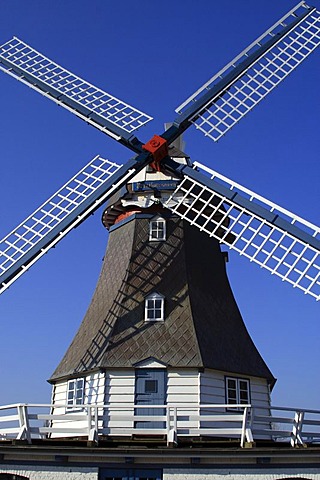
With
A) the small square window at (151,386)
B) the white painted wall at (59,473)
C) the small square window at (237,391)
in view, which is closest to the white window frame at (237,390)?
the small square window at (237,391)

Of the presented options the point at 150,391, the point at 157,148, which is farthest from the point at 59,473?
the point at 157,148

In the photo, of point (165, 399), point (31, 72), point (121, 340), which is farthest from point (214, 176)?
point (31, 72)

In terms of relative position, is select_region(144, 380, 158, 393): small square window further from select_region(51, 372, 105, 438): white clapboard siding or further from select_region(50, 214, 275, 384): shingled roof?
select_region(51, 372, 105, 438): white clapboard siding

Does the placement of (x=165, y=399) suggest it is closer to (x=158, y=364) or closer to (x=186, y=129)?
(x=158, y=364)

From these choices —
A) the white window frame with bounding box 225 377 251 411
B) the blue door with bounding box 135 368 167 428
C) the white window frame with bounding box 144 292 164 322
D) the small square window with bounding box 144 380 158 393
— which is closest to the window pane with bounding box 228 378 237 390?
the white window frame with bounding box 225 377 251 411

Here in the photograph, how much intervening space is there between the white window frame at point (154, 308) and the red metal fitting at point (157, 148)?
311 centimetres

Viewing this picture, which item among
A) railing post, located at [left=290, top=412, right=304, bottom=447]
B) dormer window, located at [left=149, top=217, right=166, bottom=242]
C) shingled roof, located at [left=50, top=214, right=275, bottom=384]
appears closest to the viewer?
railing post, located at [left=290, top=412, right=304, bottom=447]

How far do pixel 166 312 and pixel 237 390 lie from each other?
2.33 metres

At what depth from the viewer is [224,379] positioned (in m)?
12.4

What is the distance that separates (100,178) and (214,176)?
2.81 m

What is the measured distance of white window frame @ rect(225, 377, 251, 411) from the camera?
12.3 metres

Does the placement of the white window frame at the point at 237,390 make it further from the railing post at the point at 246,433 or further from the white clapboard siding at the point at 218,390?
the railing post at the point at 246,433

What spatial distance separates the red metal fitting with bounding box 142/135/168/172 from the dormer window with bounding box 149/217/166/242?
1.38m

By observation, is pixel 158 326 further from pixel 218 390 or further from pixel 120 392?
pixel 218 390
